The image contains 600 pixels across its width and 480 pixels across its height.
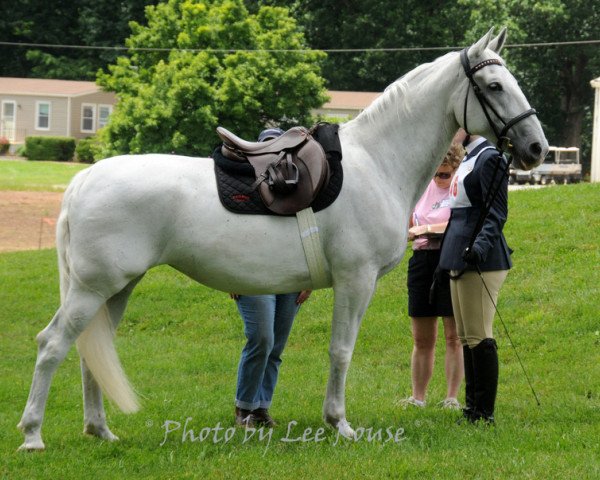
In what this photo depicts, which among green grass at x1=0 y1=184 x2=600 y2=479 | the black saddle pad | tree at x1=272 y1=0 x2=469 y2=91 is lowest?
tree at x1=272 y1=0 x2=469 y2=91

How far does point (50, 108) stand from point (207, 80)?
1077 inches

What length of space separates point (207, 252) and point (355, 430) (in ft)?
5.54

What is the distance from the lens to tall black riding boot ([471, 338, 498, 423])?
6.32 meters

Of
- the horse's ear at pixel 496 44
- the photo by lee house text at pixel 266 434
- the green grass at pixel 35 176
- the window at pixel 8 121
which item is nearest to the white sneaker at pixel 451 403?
the photo by lee house text at pixel 266 434

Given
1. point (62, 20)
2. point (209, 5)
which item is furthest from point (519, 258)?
point (62, 20)

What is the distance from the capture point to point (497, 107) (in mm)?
5742

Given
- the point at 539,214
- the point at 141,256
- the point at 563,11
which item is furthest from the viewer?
the point at 563,11

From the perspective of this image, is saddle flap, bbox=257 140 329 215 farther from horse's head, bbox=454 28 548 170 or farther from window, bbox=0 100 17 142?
window, bbox=0 100 17 142

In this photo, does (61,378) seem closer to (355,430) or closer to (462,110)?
(355,430)

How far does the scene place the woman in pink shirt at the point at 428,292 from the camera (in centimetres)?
730

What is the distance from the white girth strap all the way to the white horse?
4 centimetres

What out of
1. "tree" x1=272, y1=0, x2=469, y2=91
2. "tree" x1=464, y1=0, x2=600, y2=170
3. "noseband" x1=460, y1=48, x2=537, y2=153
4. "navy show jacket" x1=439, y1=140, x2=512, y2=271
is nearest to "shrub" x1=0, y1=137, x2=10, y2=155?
"tree" x1=272, y1=0, x2=469, y2=91

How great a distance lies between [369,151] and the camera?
5.96 metres

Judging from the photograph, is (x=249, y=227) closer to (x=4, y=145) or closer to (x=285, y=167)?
(x=285, y=167)
